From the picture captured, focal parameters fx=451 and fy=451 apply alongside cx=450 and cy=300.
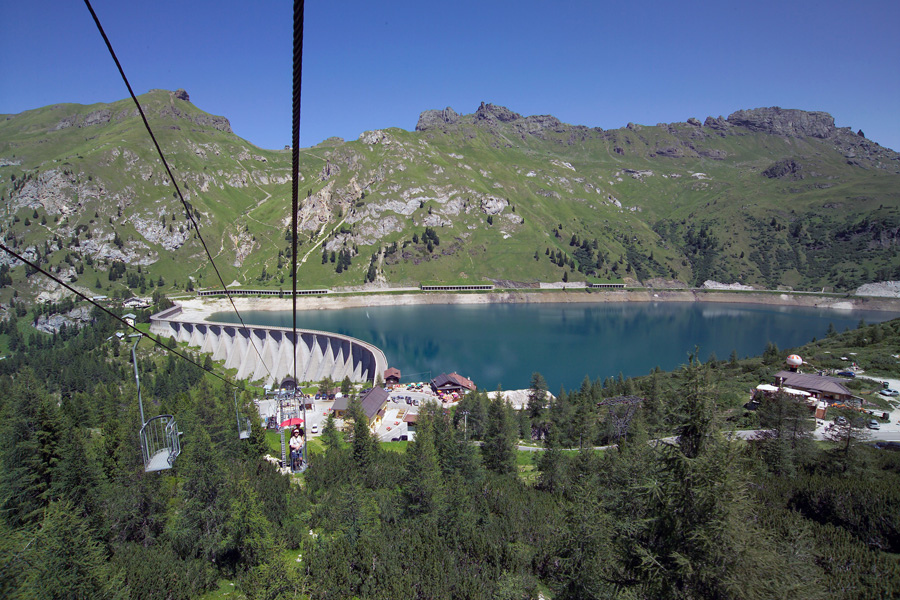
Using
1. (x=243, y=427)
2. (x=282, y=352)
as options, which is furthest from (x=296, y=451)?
(x=282, y=352)

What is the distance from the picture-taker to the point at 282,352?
79312 millimetres

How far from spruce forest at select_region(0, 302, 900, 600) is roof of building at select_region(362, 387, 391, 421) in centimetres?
1024

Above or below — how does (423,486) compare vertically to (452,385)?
above

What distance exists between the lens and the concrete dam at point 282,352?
237 ft

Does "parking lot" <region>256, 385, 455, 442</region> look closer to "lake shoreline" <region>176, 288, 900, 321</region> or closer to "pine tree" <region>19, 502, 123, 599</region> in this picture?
"pine tree" <region>19, 502, 123, 599</region>

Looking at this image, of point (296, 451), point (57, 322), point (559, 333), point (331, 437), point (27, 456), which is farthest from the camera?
point (57, 322)

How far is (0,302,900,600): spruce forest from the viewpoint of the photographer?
26.7 feet

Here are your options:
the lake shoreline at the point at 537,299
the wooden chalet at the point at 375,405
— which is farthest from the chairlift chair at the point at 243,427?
the lake shoreline at the point at 537,299

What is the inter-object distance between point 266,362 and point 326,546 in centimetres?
6935

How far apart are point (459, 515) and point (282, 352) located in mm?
67035

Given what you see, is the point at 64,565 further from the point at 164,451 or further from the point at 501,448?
the point at 501,448

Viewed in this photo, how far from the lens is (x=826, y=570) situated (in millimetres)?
13078

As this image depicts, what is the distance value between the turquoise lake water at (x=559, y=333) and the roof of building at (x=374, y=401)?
2170cm

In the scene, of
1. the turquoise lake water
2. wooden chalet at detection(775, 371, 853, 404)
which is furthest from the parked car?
the turquoise lake water
